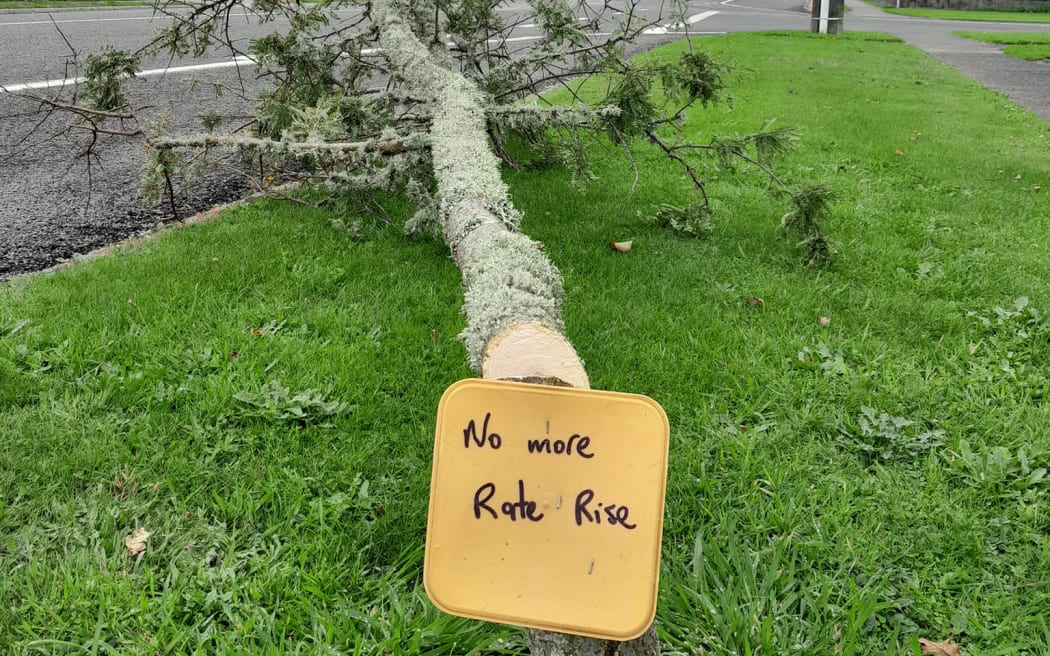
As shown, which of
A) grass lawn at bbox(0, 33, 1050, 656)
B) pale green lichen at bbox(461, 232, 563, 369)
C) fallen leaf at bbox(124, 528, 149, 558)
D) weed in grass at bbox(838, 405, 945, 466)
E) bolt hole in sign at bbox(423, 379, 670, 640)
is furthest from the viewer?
weed in grass at bbox(838, 405, 945, 466)

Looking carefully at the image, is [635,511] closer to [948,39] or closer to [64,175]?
[64,175]

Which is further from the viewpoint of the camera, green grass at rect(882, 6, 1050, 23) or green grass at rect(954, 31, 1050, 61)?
green grass at rect(882, 6, 1050, 23)

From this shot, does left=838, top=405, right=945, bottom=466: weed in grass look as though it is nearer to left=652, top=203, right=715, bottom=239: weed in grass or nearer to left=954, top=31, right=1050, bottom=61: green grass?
left=652, top=203, right=715, bottom=239: weed in grass

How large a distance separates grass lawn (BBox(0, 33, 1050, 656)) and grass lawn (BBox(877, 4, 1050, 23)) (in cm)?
2167

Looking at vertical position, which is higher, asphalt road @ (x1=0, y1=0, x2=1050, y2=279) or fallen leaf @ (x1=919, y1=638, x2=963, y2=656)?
asphalt road @ (x1=0, y1=0, x2=1050, y2=279)

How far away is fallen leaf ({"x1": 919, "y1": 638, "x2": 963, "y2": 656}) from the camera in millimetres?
1634

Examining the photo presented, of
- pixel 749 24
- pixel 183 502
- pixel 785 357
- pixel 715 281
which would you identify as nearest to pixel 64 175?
pixel 183 502

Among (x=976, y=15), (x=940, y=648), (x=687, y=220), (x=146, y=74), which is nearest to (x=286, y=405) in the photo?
(x=940, y=648)

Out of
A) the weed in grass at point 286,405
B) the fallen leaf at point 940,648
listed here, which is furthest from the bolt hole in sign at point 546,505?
the weed in grass at point 286,405

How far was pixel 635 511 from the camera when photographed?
106cm

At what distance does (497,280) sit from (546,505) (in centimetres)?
73

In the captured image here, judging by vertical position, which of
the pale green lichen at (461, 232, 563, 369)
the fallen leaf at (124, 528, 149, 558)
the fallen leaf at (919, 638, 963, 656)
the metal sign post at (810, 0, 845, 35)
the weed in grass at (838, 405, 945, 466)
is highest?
the metal sign post at (810, 0, 845, 35)

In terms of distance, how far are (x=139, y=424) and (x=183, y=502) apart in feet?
1.36

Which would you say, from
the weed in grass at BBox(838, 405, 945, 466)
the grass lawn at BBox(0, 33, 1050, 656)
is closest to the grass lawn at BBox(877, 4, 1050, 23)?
the grass lawn at BBox(0, 33, 1050, 656)
